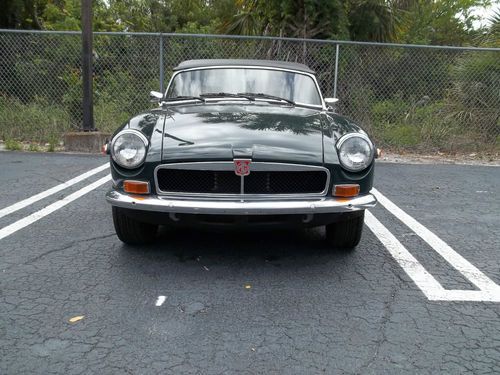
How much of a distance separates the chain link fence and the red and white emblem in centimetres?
593

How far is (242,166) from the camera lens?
3.09 meters

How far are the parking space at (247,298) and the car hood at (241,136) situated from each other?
2.55ft

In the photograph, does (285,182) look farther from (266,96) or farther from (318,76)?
(318,76)

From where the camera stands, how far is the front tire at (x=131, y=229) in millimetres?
3486

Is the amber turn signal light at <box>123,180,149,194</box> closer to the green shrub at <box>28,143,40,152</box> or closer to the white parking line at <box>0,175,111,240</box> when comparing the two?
the white parking line at <box>0,175,111,240</box>

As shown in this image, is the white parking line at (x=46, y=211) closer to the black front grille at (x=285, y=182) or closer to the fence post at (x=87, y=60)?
the black front grille at (x=285, y=182)

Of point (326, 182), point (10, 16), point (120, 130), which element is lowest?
point (326, 182)

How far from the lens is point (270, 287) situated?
9.95 feet

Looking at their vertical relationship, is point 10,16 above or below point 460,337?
above

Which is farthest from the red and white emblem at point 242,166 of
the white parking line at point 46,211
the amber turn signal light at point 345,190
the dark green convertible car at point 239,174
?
the white parking line at point 46,211

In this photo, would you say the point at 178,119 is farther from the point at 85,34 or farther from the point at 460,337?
the point at 85,34

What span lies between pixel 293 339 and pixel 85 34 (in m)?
6.73

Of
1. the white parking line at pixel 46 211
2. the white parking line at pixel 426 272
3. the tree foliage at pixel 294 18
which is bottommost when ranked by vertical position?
the white parking line at pixel 426 272

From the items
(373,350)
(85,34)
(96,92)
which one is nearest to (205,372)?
(373,350)
